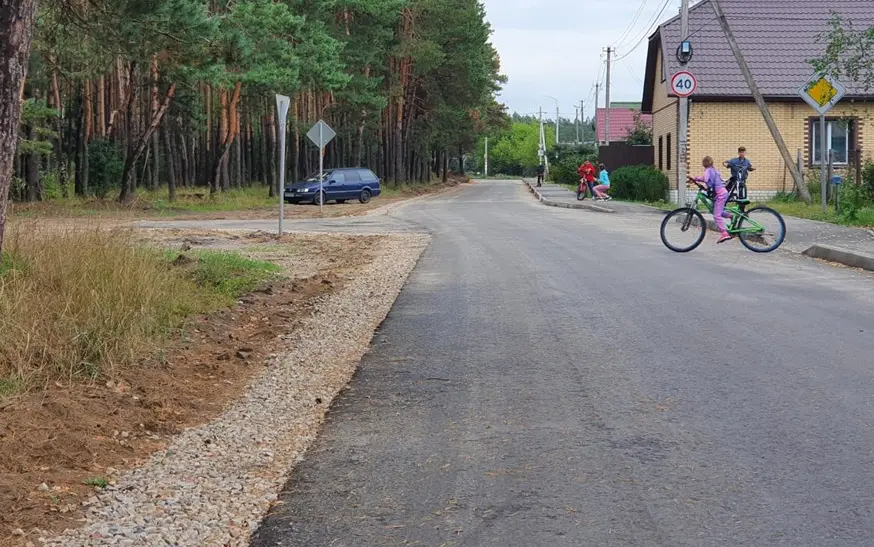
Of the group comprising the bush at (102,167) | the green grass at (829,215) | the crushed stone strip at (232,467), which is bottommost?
the crushed stone strip at (232,467)

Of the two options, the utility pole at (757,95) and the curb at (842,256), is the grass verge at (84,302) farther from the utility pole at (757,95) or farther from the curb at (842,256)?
the utility pole at (757,95)

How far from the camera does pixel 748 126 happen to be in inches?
1441

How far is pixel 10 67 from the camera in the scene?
7.75 meters

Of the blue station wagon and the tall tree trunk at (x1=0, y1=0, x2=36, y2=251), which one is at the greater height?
the tall tree trunk at (x1=0, y1=0, x2=36, y2=251)

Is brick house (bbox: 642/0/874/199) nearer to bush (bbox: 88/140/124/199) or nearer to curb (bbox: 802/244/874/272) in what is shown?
curb (bbox: 802/244/874/272)

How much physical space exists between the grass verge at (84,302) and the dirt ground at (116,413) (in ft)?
0.65

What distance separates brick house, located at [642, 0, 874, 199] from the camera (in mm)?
36406

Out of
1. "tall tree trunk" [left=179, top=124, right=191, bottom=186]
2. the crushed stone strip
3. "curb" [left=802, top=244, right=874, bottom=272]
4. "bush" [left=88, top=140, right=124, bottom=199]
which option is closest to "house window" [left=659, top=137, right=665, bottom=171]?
"bush" [left=88, top=140, right=124, bottom=199]

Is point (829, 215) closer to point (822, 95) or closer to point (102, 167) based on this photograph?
point (822, 95)

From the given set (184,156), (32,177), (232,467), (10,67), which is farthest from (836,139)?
(232,467)

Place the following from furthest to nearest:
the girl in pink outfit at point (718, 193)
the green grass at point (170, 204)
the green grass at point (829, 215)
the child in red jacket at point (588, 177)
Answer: the child in red jacket at point (588, 177), the green grass at point (170, 204), the green grass at point (829, 215), the girl in pink outfit at point (718, 193)

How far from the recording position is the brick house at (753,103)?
119 ft

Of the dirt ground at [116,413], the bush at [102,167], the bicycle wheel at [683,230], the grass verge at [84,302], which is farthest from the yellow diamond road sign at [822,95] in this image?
the bush at [102,167]

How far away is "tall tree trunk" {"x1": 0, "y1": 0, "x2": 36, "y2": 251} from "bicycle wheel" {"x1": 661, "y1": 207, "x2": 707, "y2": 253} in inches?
452
